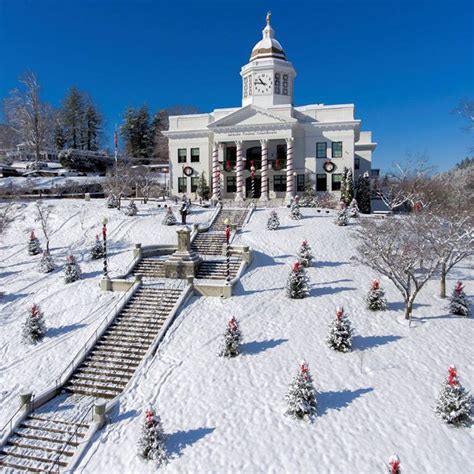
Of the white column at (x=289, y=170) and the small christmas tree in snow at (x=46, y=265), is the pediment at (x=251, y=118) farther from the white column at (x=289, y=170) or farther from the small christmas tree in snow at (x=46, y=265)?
the small christmas tree in snow at (x=46, y=265)

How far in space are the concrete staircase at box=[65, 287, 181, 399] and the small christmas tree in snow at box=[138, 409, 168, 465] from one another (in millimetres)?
3794

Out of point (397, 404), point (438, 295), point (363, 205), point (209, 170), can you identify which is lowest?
point (397, 404)

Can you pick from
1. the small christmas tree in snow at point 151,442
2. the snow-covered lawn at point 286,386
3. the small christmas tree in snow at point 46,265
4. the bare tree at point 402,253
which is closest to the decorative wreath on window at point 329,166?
the bare tree at point 402,253

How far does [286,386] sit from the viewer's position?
13.9 m

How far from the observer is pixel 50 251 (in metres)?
30.1

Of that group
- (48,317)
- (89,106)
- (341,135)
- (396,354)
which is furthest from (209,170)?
(89,106)

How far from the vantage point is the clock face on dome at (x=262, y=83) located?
4662 centimetres

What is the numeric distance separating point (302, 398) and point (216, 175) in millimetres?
35894

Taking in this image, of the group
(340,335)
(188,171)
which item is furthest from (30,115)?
(340,335)

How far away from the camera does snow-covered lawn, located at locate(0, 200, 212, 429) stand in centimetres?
1642

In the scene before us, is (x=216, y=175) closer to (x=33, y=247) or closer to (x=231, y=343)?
(x=33, y=247)

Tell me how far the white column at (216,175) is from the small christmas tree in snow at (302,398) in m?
33.6

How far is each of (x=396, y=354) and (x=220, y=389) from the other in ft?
24.2

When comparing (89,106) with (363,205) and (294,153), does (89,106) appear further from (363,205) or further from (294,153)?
(363,205)
